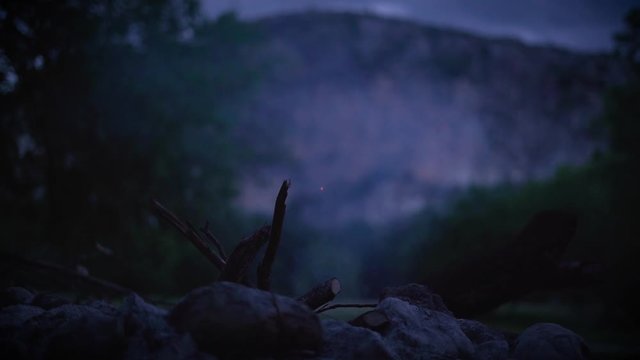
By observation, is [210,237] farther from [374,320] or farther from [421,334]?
[421,334]

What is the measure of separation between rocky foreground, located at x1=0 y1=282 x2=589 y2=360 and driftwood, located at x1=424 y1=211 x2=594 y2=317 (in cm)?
185

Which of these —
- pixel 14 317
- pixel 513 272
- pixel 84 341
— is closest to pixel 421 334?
pixel 84 341

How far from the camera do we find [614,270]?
17.4m

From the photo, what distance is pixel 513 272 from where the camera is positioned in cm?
609

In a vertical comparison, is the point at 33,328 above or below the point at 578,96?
below

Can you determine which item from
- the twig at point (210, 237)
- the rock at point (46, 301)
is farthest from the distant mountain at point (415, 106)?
the rock at point (46, 301)

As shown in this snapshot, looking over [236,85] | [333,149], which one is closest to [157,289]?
[236,85]

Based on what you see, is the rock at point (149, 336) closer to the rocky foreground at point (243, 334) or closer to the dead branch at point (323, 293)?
the rocky foreground at point (243, 334)

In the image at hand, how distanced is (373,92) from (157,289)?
7497 cm

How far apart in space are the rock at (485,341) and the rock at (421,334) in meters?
0.09

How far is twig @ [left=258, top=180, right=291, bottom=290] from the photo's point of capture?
12.8 feet

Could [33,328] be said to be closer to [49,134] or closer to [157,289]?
[49,134]

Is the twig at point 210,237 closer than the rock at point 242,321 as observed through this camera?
No

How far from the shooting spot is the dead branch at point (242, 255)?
4.11 m
